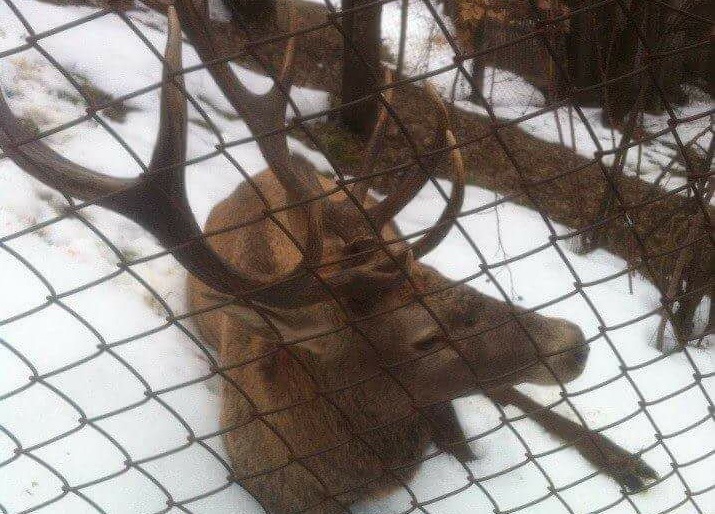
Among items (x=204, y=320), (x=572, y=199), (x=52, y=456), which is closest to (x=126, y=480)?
(x=52, y=456)

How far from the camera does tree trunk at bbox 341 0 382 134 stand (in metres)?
4.55

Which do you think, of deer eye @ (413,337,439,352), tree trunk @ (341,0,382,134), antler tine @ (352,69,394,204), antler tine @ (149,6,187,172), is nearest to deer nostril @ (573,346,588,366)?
deer eye @ (413,337,439,352)

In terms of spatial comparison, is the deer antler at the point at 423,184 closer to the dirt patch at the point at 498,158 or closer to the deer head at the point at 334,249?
the deer head at the point at 334,249

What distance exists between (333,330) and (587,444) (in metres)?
2.10

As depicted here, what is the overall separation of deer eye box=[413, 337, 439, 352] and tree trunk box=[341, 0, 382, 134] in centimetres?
219

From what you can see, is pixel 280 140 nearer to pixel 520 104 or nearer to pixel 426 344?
pixel 426 344

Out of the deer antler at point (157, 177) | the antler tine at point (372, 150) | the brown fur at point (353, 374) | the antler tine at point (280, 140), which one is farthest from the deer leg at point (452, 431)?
the deer antler at point (157, 177)

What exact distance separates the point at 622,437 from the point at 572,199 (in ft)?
6.84

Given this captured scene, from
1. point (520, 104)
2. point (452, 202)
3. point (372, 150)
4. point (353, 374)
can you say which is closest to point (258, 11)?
point (520, 104)

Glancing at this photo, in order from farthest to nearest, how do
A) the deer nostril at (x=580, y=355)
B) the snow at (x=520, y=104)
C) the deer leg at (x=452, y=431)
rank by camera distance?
the snow at (x=520, y=104)
the deer leg at (x=452, y=431)
the deer nostril at (x=580, y=355)

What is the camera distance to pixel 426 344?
2.54 meters

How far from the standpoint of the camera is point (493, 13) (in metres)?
3.92

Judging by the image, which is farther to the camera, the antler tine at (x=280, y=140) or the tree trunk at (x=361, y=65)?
the tree trunk at (x=361, y=65)

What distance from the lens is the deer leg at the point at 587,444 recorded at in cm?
312
